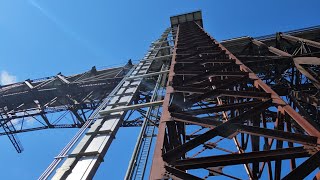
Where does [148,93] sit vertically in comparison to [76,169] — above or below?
above

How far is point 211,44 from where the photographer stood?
591 inches

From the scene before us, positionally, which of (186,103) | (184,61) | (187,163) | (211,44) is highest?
(211,44)

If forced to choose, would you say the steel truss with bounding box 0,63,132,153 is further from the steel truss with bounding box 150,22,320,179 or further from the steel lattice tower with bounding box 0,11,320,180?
the steel truss with bounding box 150,22,320,179

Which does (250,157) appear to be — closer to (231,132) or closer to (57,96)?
(231,132)

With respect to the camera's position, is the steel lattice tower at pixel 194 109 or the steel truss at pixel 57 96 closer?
the steel lattice tower at pixel 194 109

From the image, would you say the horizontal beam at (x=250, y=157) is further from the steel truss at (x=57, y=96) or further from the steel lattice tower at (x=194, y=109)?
the steel truss at (x=57, y=96)

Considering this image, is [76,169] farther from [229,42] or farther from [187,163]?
[229,42]

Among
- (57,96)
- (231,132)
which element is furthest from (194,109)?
(57,96)

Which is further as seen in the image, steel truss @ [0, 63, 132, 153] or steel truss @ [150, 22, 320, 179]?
steel truss @ [0, 63, 132, 153]

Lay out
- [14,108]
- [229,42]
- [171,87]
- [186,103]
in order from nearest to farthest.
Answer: [186,103] → [171,87] → [229,42] → [14,108]

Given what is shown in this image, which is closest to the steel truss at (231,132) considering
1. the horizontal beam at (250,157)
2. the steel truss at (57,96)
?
the horizontal beam at (250,157)

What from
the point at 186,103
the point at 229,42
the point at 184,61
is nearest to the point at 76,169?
the point at 186,103

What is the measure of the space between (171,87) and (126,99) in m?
3.74

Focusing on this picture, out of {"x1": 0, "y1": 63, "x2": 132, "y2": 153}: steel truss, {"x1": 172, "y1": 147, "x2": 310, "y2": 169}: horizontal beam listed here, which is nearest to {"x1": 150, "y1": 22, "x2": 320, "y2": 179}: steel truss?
{"x1": 172, "y1": 147, "x2": 310, "y2": 169}: horizontal beam
